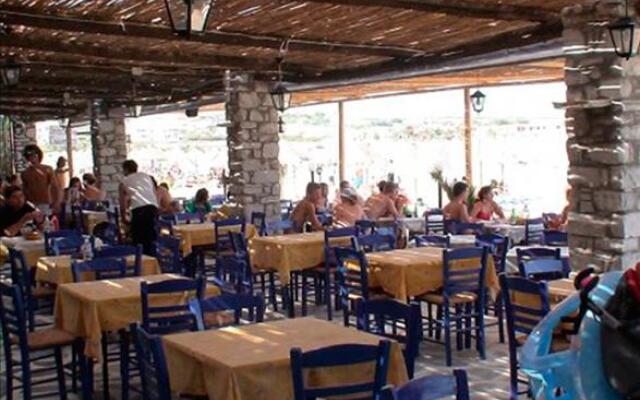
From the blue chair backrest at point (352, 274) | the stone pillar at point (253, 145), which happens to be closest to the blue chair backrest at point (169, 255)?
the blue chair backrest at point (352, 274)

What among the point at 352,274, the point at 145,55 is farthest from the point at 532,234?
the point at 145,55

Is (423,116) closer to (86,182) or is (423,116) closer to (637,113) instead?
(86,182)

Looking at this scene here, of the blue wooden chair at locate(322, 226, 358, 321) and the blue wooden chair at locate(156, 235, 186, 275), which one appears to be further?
the blue wooden chair at locate(322, 226, 358, 321)

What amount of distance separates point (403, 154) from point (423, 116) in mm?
1380

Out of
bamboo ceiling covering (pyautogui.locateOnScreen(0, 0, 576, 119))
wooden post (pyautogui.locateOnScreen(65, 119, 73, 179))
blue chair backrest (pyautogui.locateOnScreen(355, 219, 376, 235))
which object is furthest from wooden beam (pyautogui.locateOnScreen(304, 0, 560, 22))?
wooden post (pyautogui.locateOnScreen(65, 119, 73, 179))

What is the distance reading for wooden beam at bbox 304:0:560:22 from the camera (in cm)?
747

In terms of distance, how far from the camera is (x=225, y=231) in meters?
10.5

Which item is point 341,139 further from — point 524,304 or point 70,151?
point 524,304

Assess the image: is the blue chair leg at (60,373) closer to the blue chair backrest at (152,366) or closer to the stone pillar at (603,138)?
the blue chair backrest at (152,366)

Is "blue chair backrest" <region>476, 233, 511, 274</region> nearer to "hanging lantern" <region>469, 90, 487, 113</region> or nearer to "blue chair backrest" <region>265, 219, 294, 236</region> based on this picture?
"blue chair backrest" <region>265, 219, 294, 236</region>

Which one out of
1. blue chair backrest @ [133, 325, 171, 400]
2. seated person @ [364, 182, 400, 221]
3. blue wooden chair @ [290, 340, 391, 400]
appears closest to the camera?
blue wooden chair @ [290, 340, 391, 400]

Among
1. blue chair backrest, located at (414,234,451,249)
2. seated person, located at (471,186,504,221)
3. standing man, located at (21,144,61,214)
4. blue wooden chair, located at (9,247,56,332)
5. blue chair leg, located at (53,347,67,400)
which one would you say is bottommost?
blue chair leg, located at (53,347,67,400)

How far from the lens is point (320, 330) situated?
4.78 meters

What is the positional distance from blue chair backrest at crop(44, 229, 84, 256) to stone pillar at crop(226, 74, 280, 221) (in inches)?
164
